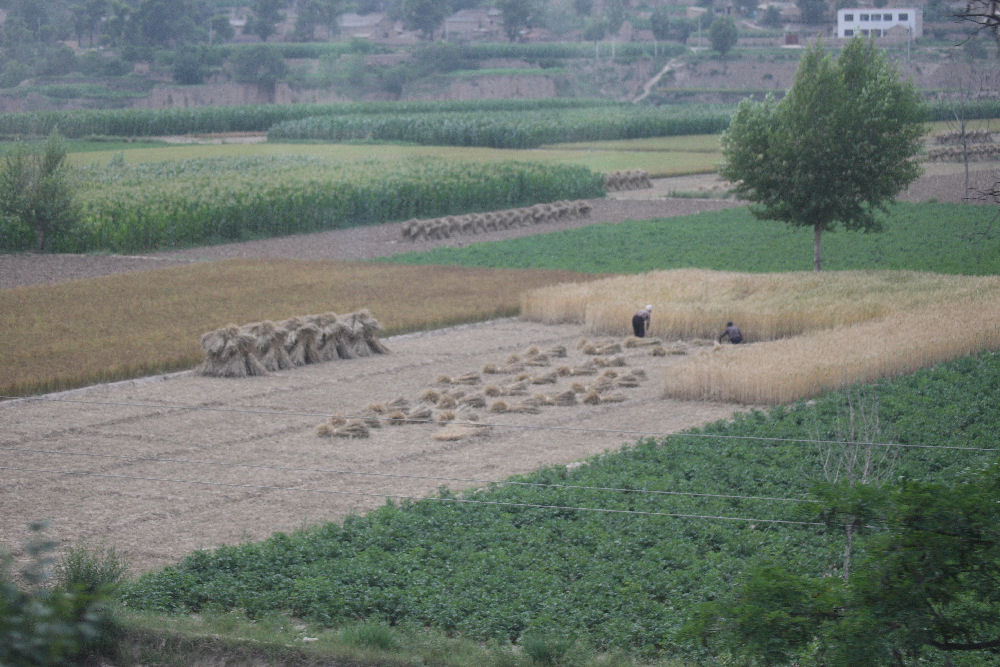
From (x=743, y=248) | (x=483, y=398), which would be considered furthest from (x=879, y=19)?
(x=483, y=398)

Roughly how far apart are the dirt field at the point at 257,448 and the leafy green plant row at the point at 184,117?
6226 cm

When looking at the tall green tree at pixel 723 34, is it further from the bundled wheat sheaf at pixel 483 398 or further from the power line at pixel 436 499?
the power line at pixel 436 499

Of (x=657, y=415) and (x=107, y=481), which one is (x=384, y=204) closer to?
(x=657, y=415)

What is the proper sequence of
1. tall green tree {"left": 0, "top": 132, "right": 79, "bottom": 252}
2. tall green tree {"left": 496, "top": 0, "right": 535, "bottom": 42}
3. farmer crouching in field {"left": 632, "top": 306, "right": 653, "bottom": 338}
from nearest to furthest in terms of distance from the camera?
farmer crouching in field {"left": 632, "top": 306, "right": 653, "bottom": 338} → tall green tree {"left": 0, "top": 132, "right": 79, "bottom": 252} → tall green tree {"left": 496, "top": 0, "right": 535, "bottom": 42}

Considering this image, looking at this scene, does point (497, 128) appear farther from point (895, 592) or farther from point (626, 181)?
point (895, 592)

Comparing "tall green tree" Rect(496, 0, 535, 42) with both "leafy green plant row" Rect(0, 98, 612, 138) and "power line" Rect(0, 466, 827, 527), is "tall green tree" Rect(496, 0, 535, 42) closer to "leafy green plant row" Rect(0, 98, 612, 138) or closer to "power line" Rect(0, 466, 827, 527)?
"leafy green plant row" Rect(0, 98, 612, 138)

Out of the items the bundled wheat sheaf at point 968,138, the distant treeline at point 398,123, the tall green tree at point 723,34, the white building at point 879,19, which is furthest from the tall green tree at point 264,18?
the bundled wheat sheaf at point 968,138

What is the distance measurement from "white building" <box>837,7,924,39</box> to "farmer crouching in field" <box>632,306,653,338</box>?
11639cm

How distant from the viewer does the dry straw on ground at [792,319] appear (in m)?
19.0

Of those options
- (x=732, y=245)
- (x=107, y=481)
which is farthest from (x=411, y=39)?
(x=107, y=481)

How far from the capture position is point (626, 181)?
193ft

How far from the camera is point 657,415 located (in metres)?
18.1

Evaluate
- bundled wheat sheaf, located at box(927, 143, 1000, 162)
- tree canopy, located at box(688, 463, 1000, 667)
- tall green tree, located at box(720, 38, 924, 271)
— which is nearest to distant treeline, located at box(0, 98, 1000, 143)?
bundled wheat sheaf, located at box(927, 143, 1000, 162)

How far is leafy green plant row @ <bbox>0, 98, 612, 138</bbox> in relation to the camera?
7956cm
